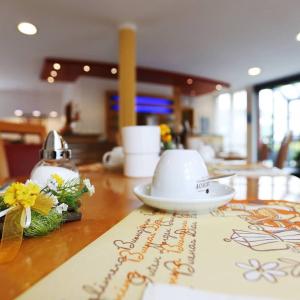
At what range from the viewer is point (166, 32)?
3.19 m

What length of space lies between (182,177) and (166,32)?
10.3 feet

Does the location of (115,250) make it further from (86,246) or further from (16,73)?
(16,73)

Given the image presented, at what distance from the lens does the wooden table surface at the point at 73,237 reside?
221mm

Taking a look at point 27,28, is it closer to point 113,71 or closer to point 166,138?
point 113,71

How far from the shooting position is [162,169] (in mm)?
464

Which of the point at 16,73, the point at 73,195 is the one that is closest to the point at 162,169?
the point at 73,195

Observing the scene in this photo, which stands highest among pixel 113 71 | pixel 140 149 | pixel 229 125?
pixel 113 71

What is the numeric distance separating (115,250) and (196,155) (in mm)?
249

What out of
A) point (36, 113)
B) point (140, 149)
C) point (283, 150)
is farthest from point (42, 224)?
point (36, 113)

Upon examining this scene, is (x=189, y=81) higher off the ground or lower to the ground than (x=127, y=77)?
higher

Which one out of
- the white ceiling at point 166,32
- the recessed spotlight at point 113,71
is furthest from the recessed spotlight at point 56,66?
the recessed spotlight at point 113,71

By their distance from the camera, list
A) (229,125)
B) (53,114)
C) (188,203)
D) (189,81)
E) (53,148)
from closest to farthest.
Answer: (188,203) < (53,148) < (189,81) < (229,125) < (53,114)

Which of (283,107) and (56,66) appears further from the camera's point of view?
(56,66)

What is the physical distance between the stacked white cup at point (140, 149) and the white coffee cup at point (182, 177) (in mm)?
465
